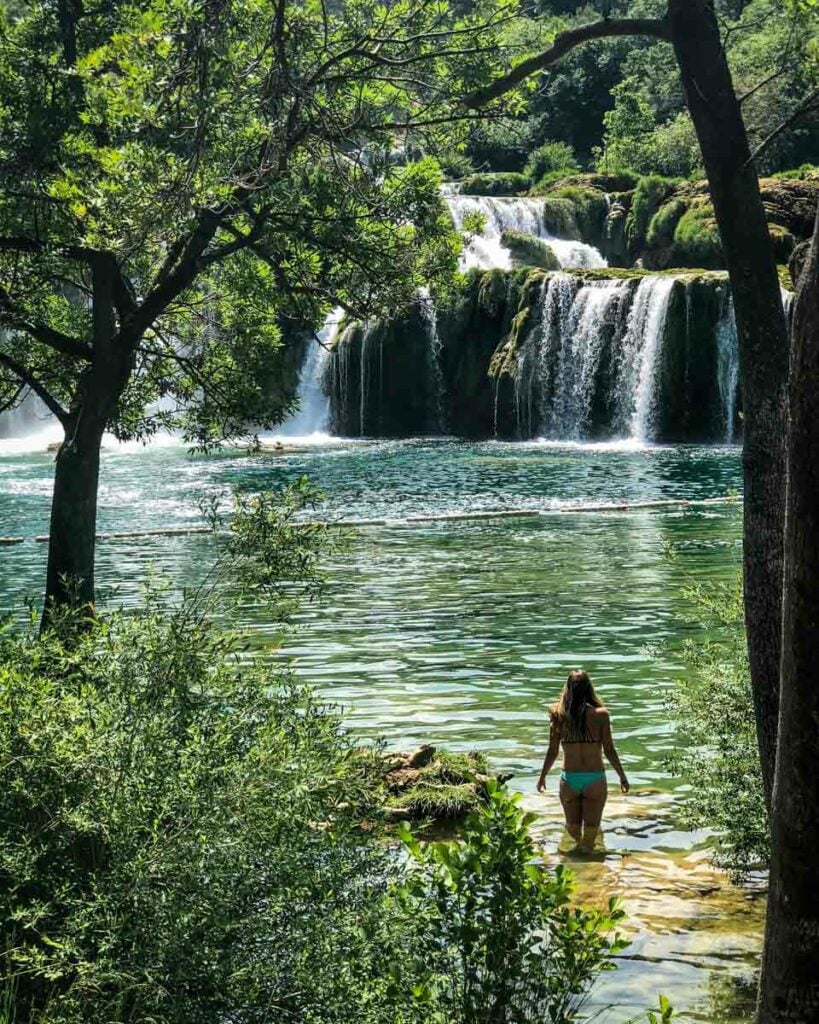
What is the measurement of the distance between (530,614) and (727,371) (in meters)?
30.5

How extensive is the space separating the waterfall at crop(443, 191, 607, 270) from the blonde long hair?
167 ft

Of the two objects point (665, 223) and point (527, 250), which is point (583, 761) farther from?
point (527, 250)

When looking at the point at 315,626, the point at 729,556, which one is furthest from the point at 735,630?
the point at 729,556

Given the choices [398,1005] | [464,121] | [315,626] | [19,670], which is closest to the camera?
[398,1005]

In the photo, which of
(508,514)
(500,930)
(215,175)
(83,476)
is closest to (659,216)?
(508,514)

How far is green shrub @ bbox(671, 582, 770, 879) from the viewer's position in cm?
859

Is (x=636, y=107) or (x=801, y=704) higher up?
(x=636, y=107)

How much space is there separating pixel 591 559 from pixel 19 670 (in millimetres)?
17902

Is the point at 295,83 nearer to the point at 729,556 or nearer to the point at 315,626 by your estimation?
the point at 315,626

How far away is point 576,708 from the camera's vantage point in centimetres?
1001

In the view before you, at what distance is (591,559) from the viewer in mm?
23844

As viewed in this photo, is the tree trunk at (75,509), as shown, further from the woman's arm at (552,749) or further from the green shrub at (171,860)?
the green shrub at (171,860)

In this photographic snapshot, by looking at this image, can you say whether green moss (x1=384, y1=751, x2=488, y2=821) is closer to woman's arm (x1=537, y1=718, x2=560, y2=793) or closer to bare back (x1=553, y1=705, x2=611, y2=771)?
woman's arm (x1=537, y1=718, x2=560, y2=793)

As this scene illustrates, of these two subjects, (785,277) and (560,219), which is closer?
(785,277)
